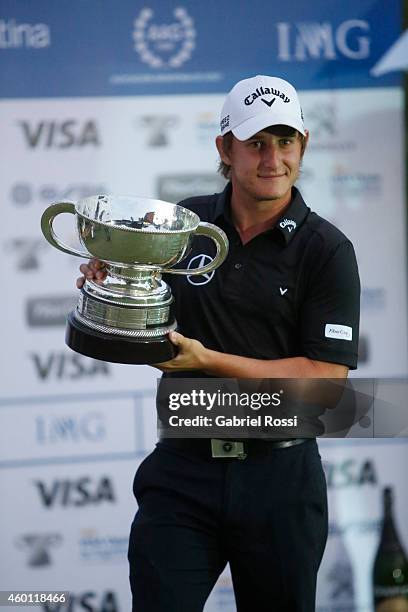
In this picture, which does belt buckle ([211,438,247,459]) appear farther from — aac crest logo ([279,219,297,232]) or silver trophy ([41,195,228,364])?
aac crest logo ([279,219,297,232])

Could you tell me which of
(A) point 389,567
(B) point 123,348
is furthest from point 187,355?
(A) point 389,567

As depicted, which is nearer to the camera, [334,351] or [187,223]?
[187,223]

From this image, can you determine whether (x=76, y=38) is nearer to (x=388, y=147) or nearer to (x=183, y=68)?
(x=183, y=68)

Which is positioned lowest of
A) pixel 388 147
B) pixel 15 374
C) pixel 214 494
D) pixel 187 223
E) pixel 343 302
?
pixel 214 494

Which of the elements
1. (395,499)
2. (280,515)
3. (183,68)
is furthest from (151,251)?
(395,499)

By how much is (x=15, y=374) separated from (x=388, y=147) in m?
1.20

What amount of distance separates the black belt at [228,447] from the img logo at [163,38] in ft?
3.80

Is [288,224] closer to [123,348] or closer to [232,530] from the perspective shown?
[123,348]

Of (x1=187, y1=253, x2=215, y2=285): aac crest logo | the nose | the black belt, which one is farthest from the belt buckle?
the nose

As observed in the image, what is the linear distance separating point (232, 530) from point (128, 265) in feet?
1.88

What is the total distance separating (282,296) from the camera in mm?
2025

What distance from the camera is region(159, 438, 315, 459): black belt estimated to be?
203 centimetres

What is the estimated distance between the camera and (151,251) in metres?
1.79
